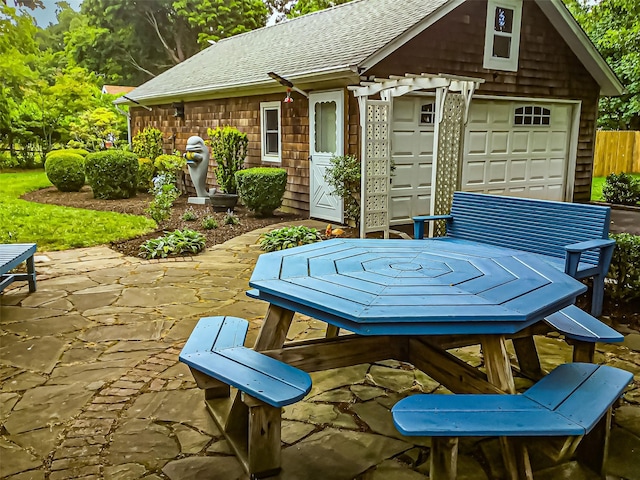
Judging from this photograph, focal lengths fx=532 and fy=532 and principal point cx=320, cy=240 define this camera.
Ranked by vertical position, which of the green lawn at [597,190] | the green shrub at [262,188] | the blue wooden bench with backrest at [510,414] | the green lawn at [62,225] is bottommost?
the green lawn at [62,225]

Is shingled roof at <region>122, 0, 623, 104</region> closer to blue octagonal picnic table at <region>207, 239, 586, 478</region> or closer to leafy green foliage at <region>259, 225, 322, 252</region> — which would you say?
leafy green foliage at <region>259, 225, 322, 252</region>

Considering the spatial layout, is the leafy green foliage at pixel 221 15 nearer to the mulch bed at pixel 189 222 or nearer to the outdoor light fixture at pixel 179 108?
the outdoor light fixture at pixel 179 108

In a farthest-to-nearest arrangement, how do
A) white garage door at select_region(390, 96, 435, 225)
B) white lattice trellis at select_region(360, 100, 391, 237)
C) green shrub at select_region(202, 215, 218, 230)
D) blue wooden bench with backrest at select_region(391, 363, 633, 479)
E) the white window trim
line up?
the white window trim
white garage door at select_region(390, 96, 435, 225)
green shrub at select_region(202, 215, 218, 230)
white lattice trellis at select_region(360, 100, 391, 237)
blue wooden bench with backrest at select_region(391, 363, 633, 479)

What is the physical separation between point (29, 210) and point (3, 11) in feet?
13.9

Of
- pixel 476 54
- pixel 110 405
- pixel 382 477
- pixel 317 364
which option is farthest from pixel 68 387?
pixel 476 54

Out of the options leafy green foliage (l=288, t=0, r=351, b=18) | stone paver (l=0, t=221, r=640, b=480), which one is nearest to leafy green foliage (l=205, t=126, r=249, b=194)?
stone paver (l=0, t=221, r=640, b=480)

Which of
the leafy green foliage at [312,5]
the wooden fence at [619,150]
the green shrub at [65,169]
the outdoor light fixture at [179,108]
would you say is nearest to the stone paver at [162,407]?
the green shrub at [65,169]

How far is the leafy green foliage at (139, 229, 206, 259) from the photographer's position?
6.29 metres

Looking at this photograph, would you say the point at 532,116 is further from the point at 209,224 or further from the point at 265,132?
the point at 209,224

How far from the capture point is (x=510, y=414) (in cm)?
185

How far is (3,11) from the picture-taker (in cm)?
628

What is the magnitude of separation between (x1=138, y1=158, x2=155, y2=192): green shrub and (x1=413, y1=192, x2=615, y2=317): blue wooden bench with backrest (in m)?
9.21

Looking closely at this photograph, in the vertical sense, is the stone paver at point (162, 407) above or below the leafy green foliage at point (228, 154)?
below

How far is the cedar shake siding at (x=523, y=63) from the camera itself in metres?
8.29
